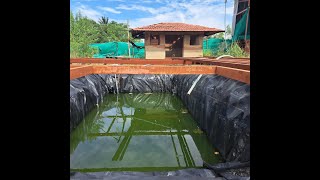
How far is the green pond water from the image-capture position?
13.1 feet

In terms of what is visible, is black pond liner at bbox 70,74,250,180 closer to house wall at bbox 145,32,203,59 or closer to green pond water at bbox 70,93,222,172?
green pond water at bbox 70,93,222,172

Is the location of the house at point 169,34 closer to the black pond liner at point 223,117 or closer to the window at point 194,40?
the window at point 194,40

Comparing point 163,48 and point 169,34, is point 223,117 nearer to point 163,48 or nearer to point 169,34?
point 163,48

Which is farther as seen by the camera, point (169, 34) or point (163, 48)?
point (169, 34)

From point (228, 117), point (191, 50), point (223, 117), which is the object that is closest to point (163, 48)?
point (191, 50)

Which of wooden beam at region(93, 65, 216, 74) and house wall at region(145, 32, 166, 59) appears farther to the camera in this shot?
house wall at region(145, 32, 166, 59)

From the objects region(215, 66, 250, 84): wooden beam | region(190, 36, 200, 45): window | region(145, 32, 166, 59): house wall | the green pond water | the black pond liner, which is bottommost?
the green pond water

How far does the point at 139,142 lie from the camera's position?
509 cm

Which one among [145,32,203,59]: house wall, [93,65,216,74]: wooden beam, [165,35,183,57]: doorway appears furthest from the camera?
[165,35,183,57]: doorway

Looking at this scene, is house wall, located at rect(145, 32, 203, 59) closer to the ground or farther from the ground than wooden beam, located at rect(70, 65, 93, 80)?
farther from the ground

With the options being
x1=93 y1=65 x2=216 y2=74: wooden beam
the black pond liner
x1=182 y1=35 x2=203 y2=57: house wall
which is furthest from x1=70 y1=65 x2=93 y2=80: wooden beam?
x1=182 y1=35 x2=203 y2=57: house wall

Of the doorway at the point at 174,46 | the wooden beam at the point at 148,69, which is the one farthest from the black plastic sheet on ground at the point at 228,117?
the doorway at the point at 174,46
